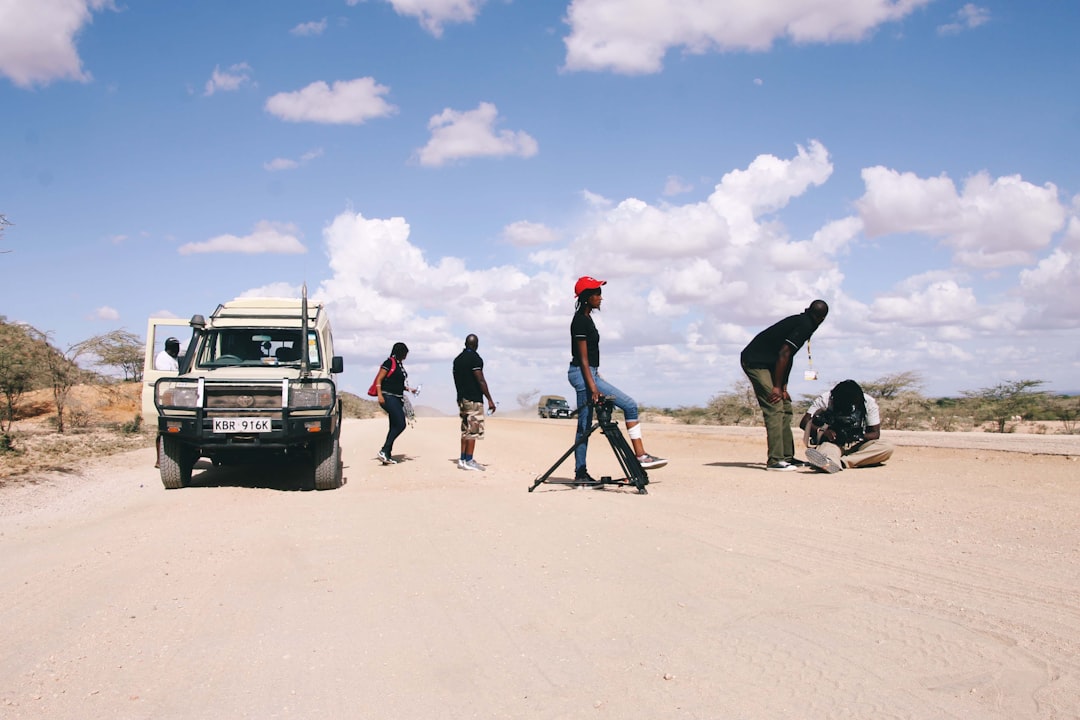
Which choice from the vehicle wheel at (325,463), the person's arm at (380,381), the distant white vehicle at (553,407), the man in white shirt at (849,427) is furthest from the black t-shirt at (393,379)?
the distant white vehicle at (553,407)

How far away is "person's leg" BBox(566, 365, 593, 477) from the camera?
9.26 metres

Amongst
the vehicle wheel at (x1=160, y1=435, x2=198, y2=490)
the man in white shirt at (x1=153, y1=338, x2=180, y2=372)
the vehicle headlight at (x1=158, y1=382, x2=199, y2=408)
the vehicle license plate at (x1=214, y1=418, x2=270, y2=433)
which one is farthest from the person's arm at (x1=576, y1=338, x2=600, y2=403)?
the man in white shirt at (x1=153, y1=338, x2=180, y2=372)

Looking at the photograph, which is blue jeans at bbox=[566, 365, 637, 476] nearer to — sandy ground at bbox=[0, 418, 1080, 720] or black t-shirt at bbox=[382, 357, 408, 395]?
sandy ground at bbox=[0, 418, 1080, 720]

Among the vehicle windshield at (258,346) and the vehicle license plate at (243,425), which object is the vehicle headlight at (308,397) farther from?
the vehicle windshield at (258,346)

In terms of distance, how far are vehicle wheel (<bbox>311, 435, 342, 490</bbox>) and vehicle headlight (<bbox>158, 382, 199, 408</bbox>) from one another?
5.00ft

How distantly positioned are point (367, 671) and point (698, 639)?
1.61 metres

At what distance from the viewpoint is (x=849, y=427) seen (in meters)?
11.0

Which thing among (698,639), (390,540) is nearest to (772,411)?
(390,540)

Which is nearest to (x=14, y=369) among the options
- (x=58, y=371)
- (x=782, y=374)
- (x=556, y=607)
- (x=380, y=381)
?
(x=58, y=371)

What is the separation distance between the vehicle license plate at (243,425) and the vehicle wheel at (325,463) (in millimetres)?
650

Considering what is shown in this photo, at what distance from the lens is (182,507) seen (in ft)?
28.5

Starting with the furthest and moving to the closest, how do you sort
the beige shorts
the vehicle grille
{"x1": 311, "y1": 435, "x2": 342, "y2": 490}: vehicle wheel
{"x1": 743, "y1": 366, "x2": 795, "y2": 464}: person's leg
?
the beige shorts
{"x1": 743, "y1": 366, "x2": 795, "y2": 464}: person's leg
{"x1": 311, "y1": 435, "x2": 342, "y2": 490}: vehicle wheel
the vehicle grille

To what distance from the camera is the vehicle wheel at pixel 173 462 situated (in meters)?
10.4

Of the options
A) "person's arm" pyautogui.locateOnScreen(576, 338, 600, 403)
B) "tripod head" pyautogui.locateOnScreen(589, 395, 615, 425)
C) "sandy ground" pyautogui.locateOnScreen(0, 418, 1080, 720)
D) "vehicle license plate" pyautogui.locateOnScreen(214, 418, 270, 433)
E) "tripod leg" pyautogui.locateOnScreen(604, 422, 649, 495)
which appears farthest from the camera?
"vehicle license plate" pyautogui.locateOnScreen(214, 418, 270, 433)
